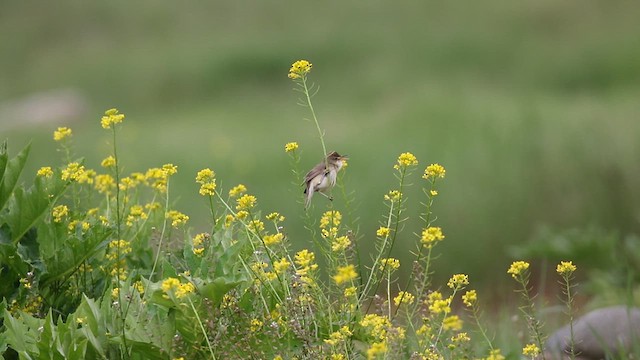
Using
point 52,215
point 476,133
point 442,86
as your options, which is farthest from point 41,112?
point 52,215

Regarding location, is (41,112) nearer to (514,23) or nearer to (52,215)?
(514,23)

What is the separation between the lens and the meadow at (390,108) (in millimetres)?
9250

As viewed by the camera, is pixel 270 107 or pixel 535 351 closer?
pixel 535 351

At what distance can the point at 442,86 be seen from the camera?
1094 cm

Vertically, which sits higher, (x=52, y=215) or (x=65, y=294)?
(x=52, y=215)

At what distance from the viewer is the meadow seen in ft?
30.3

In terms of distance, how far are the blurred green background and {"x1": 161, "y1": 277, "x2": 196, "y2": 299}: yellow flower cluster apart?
186 inches

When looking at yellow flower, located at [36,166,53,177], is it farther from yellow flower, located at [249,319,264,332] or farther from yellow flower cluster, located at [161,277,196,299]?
yellow flower, located at [249,319,264,332]

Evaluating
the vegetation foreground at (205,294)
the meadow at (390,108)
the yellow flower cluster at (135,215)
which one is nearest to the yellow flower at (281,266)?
the vegetation foreground at (205,294)

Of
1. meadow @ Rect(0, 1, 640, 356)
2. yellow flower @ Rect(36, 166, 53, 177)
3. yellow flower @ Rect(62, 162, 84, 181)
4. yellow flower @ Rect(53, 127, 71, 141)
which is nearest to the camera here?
yellow flower @ Rect(62, 162, 84, 181)

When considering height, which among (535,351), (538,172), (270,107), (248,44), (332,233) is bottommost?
(535,351)

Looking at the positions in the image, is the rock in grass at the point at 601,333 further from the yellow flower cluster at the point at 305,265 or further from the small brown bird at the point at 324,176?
the yellow flower cluster at the point at 305,265

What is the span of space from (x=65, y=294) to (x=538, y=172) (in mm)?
6077

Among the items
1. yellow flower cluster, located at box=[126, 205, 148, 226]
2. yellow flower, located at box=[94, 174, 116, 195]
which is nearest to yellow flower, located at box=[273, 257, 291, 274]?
yellow flower cluster, located at box=[126, 205, 148, 226]
